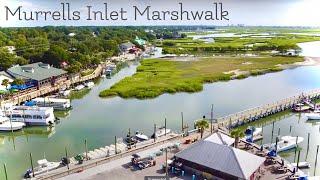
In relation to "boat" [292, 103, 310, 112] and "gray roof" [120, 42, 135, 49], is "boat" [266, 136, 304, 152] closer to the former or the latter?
"boat" [292, 103, 310, 112]

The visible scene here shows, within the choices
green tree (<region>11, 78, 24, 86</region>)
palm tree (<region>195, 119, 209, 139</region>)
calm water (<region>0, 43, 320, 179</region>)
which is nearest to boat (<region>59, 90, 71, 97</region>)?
calm water (<region>0, 43, 320, 179</region>)

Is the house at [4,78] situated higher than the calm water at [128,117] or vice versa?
the house at [4,78]

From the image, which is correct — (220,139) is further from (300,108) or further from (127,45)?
(127,45)

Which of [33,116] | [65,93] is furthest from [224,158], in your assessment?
[65,93]

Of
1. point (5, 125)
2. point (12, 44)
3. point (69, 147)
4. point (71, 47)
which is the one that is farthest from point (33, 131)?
point (12, 44)

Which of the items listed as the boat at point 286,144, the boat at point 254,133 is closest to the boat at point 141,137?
the boat at point 254,133

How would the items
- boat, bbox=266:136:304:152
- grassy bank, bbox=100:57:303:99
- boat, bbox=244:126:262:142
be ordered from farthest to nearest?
grassy bank, bbox=100:57:303:99
boat, bbox=244:126:262:142
boat, bbox=266:136:304:152

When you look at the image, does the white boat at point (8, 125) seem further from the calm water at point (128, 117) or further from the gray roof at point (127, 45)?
the gray roof at point (127, 45)
